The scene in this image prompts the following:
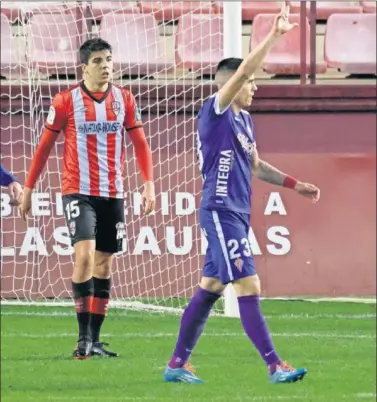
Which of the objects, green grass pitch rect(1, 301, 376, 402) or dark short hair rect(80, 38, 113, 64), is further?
dark short hair rect(80, 38, 113, 64)

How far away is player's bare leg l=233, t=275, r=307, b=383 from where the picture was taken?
22.4 ft

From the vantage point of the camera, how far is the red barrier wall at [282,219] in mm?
12062

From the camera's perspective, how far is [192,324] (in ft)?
23.0

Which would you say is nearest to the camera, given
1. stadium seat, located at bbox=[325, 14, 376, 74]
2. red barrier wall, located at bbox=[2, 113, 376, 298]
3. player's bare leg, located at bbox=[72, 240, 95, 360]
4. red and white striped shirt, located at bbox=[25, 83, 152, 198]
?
player's bare leg, located at bbox=[72, 240, 95, 360]

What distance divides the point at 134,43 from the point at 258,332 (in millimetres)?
6941

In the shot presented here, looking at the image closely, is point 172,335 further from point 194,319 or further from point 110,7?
point 110,7

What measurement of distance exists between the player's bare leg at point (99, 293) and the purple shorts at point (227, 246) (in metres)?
1.50

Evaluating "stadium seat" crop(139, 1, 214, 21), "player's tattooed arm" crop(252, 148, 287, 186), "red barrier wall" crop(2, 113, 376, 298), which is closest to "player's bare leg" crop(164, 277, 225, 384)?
"player's tattooed arm" crop(252, 148, 287, 186)

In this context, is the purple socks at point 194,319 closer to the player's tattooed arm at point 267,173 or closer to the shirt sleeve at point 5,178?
the player's tattooed arm at point 267,173

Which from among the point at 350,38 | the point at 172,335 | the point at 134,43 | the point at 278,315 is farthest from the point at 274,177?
the point at 350,38

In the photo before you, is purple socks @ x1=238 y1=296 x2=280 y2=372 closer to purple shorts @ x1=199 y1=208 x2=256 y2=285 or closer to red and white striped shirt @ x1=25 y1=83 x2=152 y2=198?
purple shorts @ x1=199 y1=208 x2=256 y2=285

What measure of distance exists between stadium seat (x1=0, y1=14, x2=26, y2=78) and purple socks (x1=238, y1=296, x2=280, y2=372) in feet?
20.1

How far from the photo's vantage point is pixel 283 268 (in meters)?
12.2

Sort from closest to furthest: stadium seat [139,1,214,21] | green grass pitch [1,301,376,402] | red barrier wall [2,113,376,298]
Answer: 1. green grass pitch [1,301,376,402]
2. red barrier wall [2,113,376,298]
3. stadium seat [139,1,214,21]
